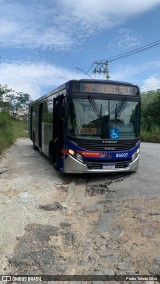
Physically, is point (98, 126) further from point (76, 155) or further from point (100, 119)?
point (76, 155)

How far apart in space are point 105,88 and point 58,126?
191 cm

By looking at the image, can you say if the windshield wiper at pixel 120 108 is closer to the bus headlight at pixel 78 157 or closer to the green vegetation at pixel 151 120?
the bus headlight at pixel 78 157

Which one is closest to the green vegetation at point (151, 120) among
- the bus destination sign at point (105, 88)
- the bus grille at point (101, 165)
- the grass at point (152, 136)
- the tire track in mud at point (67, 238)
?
the grass at point (152, 136)

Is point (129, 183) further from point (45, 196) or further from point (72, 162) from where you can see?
point (45, 196)

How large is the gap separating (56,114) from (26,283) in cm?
721

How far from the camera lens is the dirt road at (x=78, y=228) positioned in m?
4.85

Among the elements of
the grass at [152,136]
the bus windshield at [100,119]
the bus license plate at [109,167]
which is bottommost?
the grass at [152,136]

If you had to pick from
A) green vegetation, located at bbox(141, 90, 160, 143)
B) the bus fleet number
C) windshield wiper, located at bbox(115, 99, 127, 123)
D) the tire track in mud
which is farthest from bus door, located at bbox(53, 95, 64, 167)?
green vegetation, located at bbox(141, 90, 160, 143)

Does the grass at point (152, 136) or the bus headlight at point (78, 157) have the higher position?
the bus headlight at point (78, 157)

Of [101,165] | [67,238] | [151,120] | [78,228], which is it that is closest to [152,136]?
[151,120]

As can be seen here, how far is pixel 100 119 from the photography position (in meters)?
9.83

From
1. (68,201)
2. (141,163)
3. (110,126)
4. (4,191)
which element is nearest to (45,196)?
(68,201)

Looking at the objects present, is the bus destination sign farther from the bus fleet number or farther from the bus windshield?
the bus fleet number

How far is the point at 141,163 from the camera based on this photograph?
12.5 m
